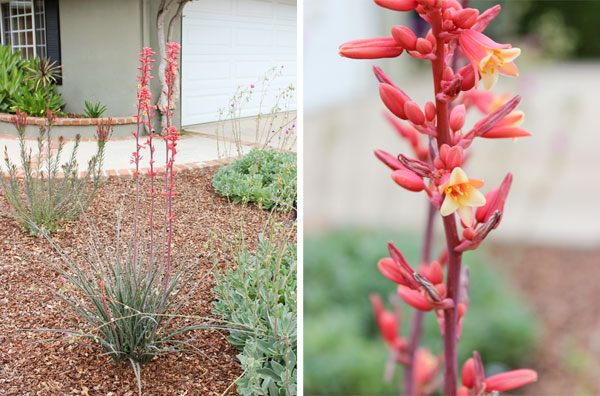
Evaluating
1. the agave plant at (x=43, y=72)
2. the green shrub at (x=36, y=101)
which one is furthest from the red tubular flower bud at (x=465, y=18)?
the agave plant at (x=43, y=72)

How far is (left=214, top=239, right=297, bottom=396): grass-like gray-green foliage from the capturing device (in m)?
1.50

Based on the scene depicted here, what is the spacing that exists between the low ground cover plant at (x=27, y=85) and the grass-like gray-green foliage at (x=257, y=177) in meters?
0.88

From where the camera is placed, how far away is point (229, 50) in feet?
7.04

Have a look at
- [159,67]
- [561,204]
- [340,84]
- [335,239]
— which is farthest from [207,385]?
[561,204]

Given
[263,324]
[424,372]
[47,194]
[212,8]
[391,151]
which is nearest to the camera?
[424,372]

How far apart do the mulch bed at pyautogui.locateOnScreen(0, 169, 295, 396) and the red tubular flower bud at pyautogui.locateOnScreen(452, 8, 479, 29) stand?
1336 mm

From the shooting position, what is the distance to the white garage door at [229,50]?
2061mm

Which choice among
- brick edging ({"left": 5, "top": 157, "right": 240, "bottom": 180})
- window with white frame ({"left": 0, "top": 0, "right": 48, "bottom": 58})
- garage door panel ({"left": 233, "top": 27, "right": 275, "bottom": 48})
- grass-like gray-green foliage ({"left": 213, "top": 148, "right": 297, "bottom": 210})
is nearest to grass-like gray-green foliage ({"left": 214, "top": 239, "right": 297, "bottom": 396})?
grass-like gray-green foliage ({"left": 213, "top": 148, "right": 297, "bottom": 210})

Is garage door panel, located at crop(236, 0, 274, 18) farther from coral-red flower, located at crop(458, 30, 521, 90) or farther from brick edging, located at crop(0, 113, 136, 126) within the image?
coral-red flower, located at crop(458, 30, 521, 90)

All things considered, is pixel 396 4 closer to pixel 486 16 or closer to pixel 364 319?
pixel 486 16

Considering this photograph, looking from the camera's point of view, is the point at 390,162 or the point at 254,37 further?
the point at 254,37

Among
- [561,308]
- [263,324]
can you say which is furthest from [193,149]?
[561,308]

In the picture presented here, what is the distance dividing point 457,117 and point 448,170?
0.05 m

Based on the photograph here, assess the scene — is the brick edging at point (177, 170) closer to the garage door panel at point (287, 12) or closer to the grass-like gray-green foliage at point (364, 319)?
the grass-like gray-green foliage at point (364, 319)
